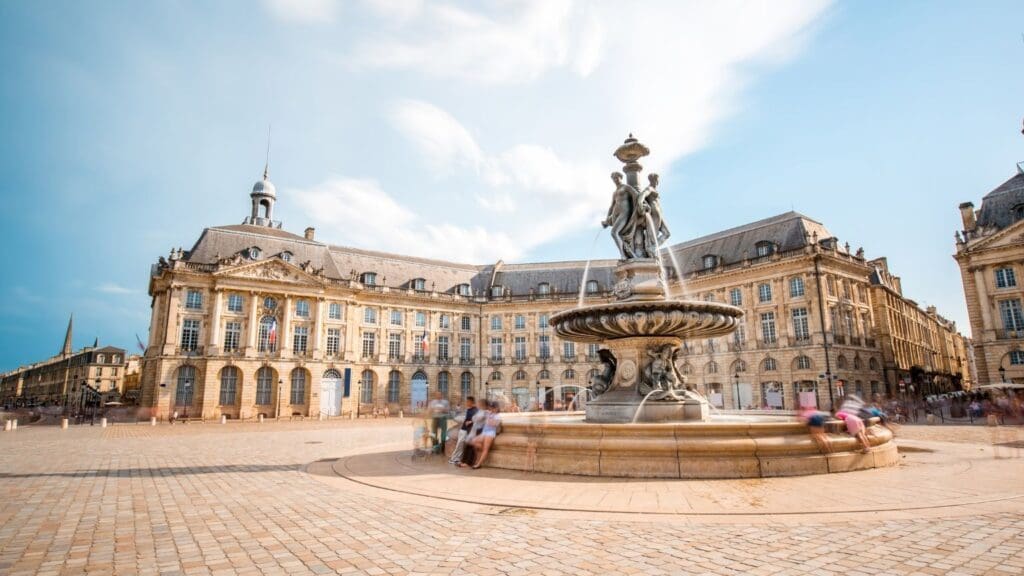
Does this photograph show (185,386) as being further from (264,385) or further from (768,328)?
(768,328)

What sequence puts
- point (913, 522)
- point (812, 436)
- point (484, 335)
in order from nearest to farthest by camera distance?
point (913, 522), point (812, 436), point (484, 335)

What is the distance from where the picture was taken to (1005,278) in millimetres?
35906

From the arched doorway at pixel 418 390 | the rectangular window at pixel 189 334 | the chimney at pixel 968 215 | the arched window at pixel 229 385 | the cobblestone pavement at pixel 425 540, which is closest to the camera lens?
the cobblestone pavement at pixel 425 540

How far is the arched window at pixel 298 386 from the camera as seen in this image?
4381cm

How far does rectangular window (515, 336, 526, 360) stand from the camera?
5312 cm

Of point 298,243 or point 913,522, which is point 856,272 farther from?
point 298,243

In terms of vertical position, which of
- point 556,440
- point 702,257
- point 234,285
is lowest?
point 556,440

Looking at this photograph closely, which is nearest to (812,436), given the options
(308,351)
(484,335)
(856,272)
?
(856,272)

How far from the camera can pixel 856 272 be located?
41.2 m

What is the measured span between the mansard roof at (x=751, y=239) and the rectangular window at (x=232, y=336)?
39100mm

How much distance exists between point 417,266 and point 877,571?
175 ft

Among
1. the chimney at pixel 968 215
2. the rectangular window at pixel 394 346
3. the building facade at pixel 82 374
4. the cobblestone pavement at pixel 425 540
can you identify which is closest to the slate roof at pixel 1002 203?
the chimney at pixel 968 215

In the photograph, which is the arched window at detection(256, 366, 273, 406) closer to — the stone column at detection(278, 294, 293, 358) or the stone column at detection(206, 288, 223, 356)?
the stone column at detection(278, 294, 293, 358)

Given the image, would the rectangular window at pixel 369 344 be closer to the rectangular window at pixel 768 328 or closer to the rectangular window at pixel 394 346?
the rectangular window at pixel 394 346
